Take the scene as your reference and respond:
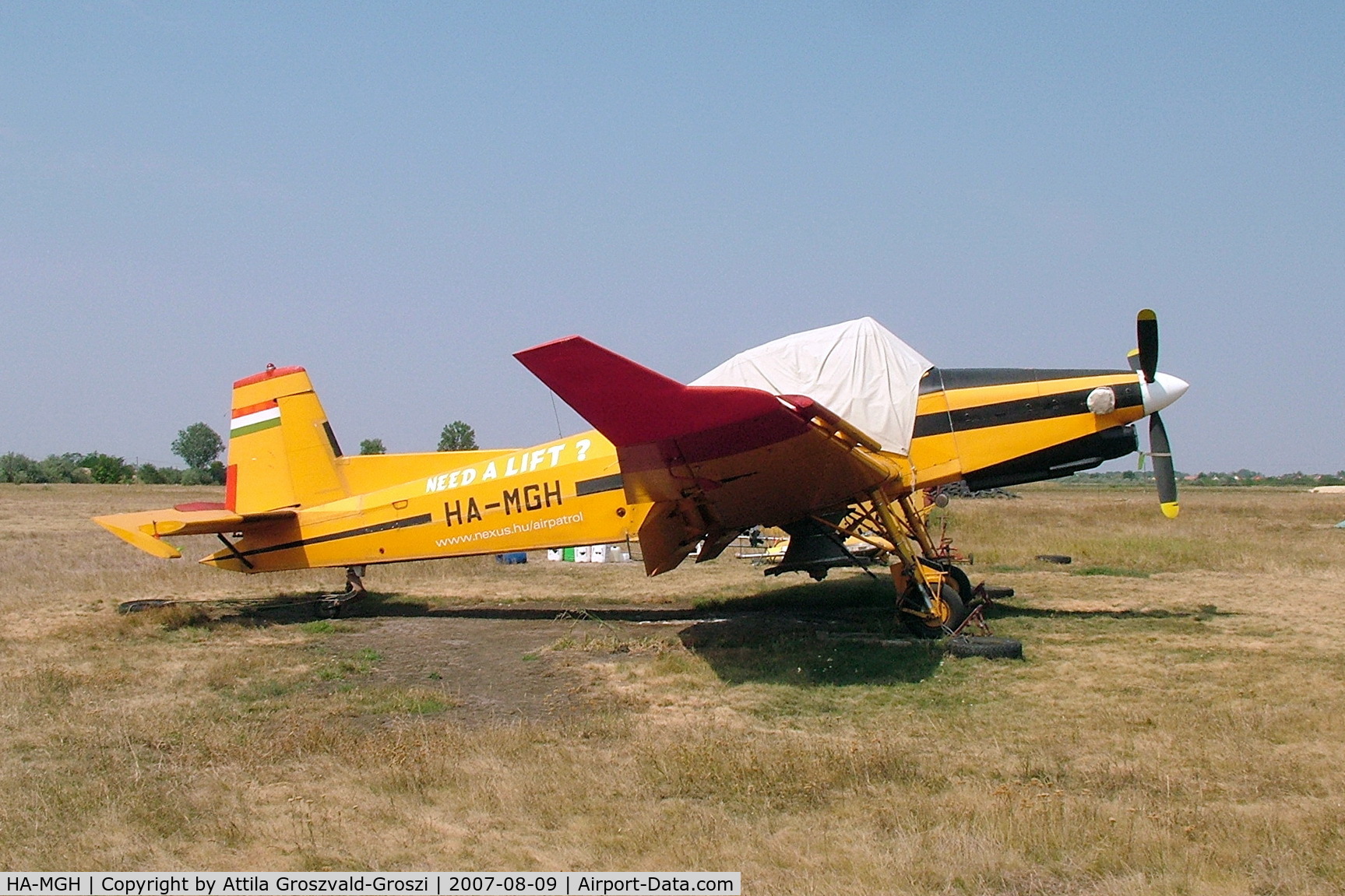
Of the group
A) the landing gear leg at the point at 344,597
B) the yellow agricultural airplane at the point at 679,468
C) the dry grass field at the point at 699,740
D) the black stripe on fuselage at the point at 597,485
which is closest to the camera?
the dry grass field at the point at 699,740

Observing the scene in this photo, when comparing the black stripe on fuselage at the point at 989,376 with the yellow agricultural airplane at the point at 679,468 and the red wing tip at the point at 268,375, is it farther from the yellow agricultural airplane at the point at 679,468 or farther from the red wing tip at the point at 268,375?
the red wing tip at the point at 268,375

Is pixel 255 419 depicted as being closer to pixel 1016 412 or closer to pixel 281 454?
pixel 281 454

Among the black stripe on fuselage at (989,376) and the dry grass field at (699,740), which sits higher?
the black stripe on fuselage at (989,376)

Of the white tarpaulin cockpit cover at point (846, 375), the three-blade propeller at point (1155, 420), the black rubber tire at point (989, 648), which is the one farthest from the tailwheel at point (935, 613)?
the three-blade propeller at point (1155, 420)

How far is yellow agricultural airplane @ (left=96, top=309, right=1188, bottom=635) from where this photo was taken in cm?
765

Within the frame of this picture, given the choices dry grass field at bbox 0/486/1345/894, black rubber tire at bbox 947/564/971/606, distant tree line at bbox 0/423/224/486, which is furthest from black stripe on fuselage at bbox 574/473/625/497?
distant tree line at bbox 0/423/224/486

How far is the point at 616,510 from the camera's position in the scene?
11.0m

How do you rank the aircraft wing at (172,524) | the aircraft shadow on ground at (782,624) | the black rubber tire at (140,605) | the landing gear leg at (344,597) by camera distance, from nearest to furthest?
the aircraft shadow on ground at (782,624), the aircraft wing at (172,524), the black rubber tire at (140,605), the landing gear leg at (344,597)

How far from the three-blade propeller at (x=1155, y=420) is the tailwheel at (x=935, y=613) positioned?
274 cm

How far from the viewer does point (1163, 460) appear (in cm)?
1056

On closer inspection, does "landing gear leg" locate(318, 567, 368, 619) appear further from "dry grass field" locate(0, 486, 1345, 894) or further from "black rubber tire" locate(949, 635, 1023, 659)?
"black rubber tire" locate(949, 635, 1023, 659)

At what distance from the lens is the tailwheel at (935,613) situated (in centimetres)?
930
